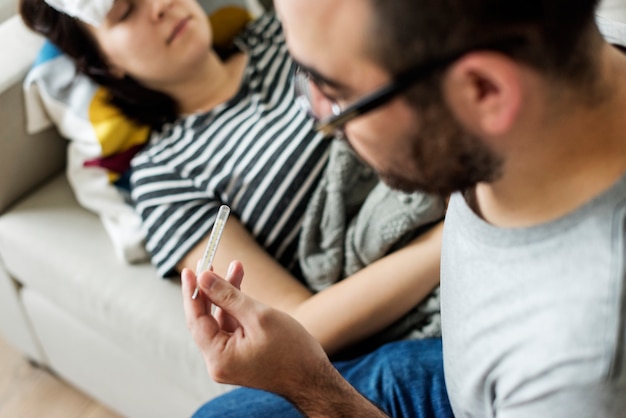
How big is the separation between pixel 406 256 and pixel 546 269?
38 cm

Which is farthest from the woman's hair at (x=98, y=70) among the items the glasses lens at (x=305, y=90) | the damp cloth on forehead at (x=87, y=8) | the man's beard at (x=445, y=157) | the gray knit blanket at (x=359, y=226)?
the man's beard at (x=445, y=157)

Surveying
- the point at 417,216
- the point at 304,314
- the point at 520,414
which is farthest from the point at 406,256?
the point at 520,414

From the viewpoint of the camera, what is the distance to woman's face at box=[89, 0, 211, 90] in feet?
3.73

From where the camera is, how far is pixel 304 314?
96 cm

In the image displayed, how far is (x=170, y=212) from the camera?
42.3 inches

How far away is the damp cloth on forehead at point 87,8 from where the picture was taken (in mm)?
1052

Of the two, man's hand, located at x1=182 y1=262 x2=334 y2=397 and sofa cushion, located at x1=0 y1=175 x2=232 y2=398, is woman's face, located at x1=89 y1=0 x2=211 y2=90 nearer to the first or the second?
sofa cushion, located at x1=0 y1=175 x2=232 y2=398

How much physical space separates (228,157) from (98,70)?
11.9 inches

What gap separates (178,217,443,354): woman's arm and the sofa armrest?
0.53 meters

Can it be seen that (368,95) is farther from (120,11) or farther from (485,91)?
(120,11)

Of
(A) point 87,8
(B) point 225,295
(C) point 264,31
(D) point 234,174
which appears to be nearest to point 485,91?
(B) point 225,295

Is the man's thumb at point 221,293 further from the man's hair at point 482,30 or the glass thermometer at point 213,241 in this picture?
the man's hair at point 482,30

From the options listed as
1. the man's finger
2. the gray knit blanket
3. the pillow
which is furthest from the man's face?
the pillow

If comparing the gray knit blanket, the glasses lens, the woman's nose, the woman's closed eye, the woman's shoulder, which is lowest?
the gray knit blanket
